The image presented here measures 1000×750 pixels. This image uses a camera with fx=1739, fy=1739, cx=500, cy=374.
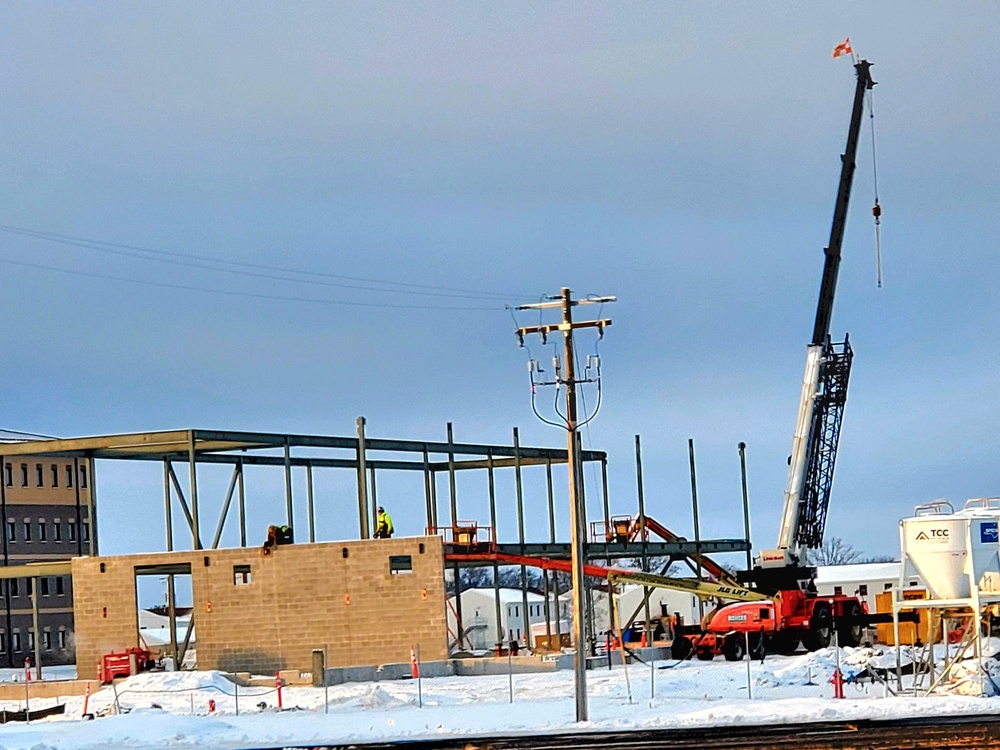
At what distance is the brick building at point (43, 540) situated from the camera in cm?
9625

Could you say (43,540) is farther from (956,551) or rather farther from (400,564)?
(956,551)

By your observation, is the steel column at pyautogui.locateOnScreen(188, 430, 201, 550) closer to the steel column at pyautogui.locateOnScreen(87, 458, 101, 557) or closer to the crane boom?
the steel column at pyautogui.locateOnScreen(87, 458, 101, 557)

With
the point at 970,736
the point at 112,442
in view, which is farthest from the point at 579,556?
the point at 112,442

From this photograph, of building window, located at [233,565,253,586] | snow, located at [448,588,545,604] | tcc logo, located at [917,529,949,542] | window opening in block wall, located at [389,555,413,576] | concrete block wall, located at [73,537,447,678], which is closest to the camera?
tcc logo, located at [917,529,949,542]

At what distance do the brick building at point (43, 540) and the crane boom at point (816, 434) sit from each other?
1865 inches

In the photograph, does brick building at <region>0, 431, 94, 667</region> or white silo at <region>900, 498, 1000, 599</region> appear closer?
white silo at <region>900, 498, 1000, 599</region>

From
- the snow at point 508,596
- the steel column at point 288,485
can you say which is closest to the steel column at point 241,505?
the steel column at point 288,485

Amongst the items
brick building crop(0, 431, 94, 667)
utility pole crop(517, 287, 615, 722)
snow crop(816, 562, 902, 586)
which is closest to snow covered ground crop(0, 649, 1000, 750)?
utility pole crop(517, 287, 615, 722)

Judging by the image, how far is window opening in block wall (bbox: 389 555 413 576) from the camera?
53.9 metres

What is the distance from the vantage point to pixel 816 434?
60.1 meters

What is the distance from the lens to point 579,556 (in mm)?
37969

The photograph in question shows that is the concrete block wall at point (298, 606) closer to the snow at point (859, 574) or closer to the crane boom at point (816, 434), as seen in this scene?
the crane boom at point (816, 434)

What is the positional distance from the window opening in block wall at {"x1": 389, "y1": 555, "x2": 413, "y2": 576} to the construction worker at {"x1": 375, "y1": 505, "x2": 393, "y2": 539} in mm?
2090

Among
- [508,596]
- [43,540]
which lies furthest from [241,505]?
[508,596]
